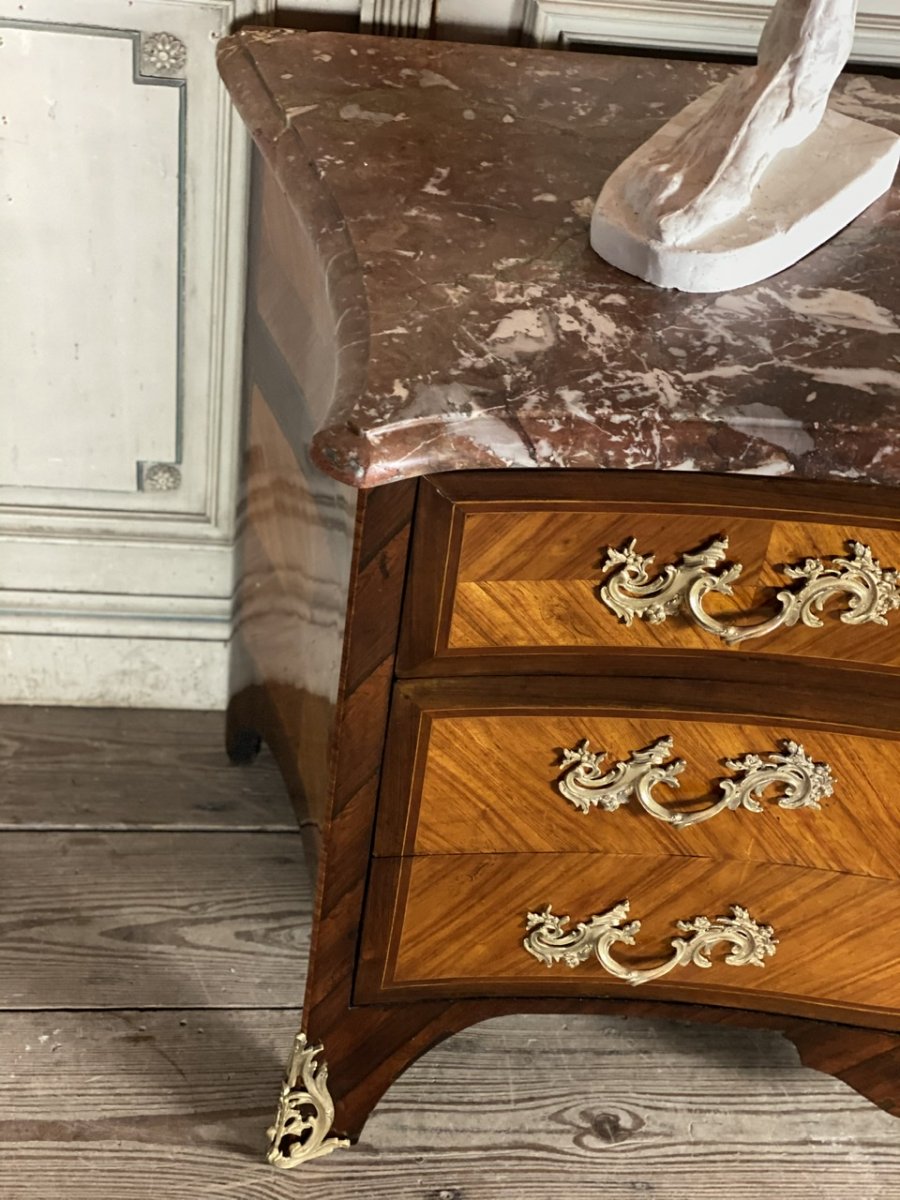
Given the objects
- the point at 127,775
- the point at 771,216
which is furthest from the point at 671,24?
the point at 127,775

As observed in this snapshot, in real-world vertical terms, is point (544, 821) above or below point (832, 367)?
below

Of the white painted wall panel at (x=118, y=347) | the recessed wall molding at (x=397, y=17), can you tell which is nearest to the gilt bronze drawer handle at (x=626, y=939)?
the white painted wall panel at (x=118, y=347)

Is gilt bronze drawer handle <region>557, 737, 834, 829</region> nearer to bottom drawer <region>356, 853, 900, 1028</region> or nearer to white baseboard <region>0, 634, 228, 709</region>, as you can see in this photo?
bottom drawer <region>356, 853, 900, 1028</region>

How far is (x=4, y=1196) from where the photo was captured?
1.04 meters

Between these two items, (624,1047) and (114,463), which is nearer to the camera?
(624,1047)

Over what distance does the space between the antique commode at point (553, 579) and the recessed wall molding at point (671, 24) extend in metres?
0.08

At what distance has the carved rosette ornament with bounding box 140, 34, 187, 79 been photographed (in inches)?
45.5

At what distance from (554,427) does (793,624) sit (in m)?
0.24

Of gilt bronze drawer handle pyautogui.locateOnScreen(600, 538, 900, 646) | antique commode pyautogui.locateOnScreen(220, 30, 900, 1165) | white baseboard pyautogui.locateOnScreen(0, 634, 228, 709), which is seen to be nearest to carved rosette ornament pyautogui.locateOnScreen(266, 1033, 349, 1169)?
antique commode pyautogui.locateOnScreen(220, 30, 900, 1165)

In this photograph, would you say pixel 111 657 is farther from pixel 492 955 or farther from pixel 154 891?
pixel 492 955

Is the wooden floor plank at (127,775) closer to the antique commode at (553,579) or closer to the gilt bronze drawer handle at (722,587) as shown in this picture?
the antique commode at (553,579)

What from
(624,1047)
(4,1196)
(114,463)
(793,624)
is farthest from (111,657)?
(793,624)

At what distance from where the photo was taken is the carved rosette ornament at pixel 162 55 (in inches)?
45.5

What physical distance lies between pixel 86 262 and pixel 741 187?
685 mm
